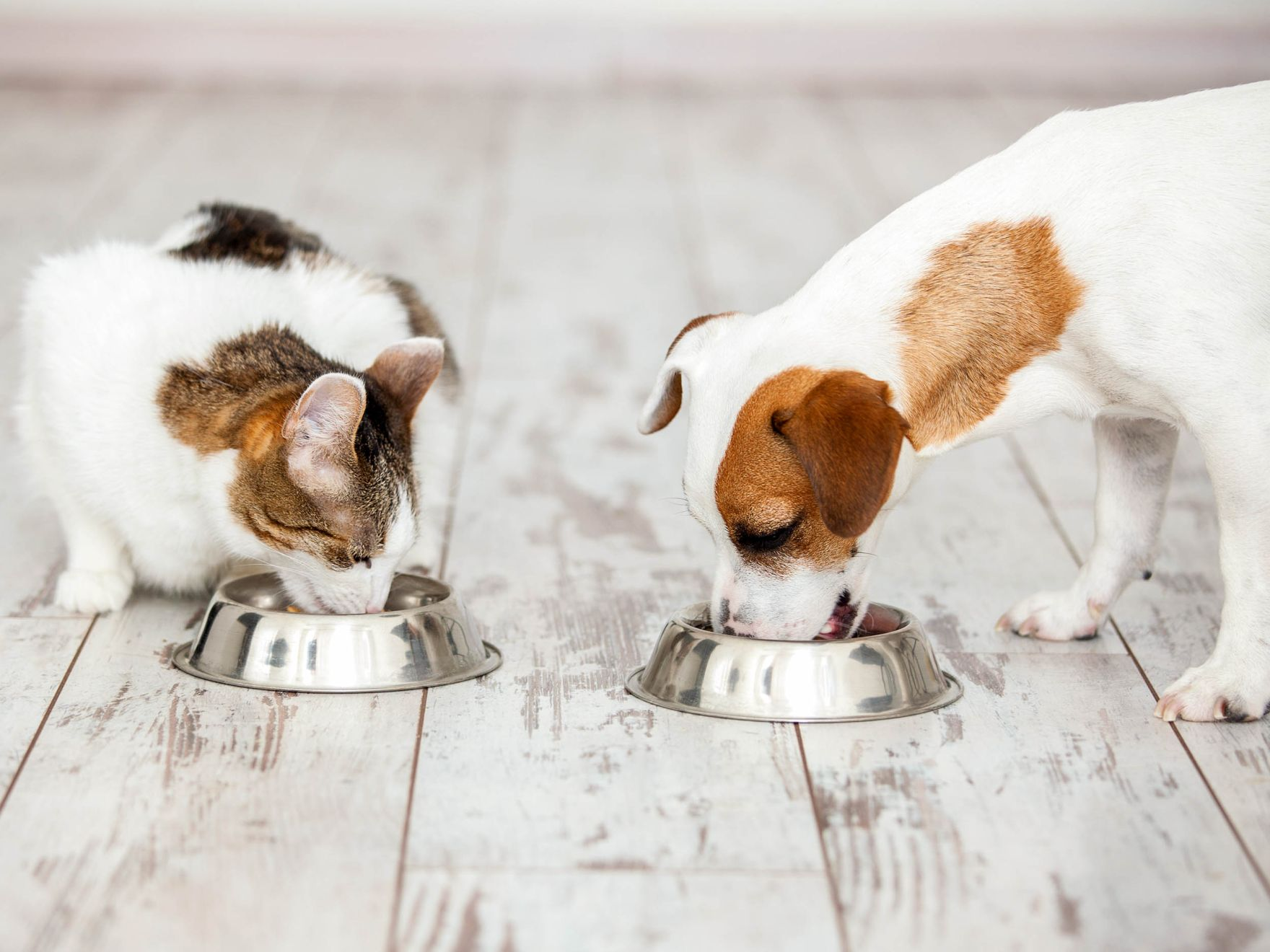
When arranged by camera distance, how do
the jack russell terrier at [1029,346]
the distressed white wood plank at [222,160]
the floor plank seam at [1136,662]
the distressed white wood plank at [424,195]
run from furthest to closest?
the distressed white wood plank at [222,160], the distressed white wood plank at [424,195], the jack russell terrier at [1029,346], the floor plank seam at [1136,662]

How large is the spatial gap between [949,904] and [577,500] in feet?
5.65

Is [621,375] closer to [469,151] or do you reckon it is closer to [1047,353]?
[1047,353]

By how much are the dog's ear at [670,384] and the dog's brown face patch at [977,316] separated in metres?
0.36

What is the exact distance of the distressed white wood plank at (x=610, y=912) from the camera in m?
1.84

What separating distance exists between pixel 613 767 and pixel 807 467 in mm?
531

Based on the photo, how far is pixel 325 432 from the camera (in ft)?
8.06

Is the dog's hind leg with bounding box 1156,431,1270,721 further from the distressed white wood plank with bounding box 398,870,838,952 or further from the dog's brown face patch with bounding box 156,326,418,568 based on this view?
the dog's brown face patch with bounding box 156,326,418,568

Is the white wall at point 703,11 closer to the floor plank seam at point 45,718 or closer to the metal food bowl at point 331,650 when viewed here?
the floor plank seam at point 45,718

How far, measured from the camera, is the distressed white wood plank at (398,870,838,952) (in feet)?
6.03

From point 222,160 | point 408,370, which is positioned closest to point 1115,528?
point 408,370

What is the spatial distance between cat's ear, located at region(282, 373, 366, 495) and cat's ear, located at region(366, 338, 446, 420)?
0.79 ft

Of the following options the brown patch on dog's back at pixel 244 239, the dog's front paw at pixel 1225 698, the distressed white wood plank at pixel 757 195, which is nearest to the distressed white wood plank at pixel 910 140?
the distressed white wood plank at pixel 757 195

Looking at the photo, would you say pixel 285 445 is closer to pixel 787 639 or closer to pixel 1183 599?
pixel 787 639

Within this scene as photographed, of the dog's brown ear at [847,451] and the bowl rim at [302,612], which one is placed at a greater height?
the dog's brown ear at [847,451]
